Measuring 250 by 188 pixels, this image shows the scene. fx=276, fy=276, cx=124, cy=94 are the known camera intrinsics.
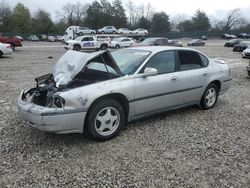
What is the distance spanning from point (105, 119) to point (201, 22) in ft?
315

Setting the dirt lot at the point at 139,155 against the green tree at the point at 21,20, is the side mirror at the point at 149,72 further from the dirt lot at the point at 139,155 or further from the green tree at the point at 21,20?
the green tree at the point at 21,20

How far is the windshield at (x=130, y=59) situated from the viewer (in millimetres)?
4863

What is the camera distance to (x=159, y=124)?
17.0 feet

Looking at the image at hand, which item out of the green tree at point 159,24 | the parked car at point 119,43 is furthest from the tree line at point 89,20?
the parked car at point 119,43

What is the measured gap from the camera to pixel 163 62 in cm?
528

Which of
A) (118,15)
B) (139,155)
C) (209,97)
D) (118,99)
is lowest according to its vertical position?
(139,155)

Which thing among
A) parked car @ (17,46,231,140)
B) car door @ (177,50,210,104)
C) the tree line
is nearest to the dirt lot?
parked car @ (17,46,231,140)

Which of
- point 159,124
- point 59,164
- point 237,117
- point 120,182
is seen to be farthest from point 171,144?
point 237,117

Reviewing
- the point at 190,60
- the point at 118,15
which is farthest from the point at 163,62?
the point at 118,15

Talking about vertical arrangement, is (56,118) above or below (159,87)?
below

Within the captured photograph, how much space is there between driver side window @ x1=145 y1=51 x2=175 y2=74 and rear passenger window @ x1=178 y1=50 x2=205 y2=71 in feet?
0.85

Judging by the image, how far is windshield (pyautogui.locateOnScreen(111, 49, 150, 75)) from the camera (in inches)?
191

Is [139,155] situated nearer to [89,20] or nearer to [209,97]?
[209,97]

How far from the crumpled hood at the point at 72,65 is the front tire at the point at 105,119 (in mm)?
610
